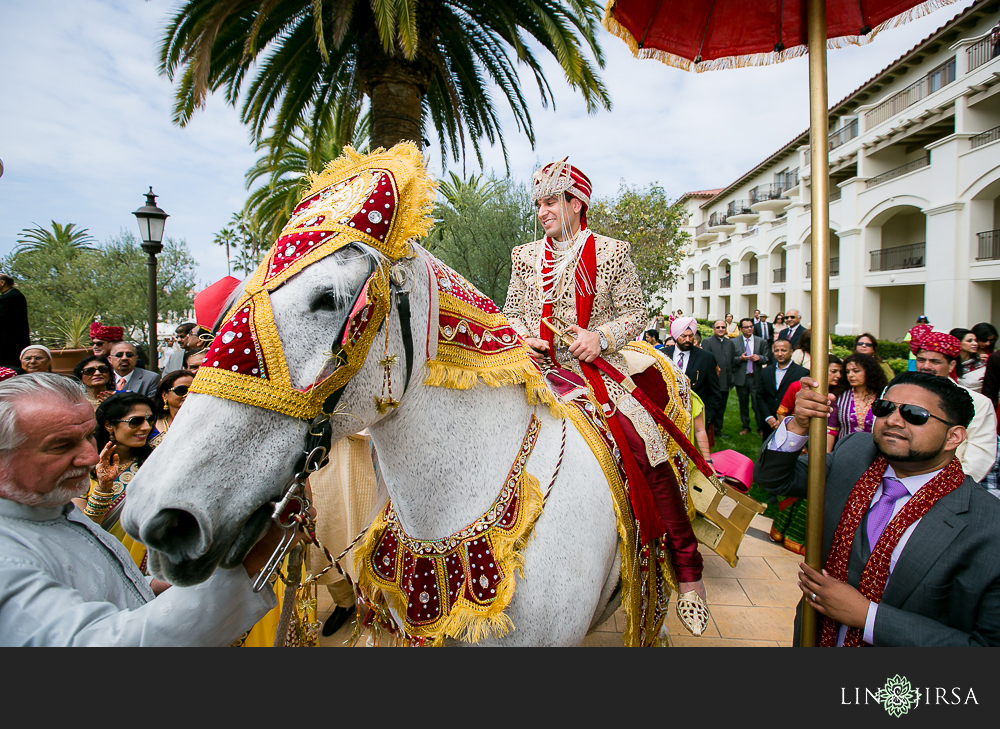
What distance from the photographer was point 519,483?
159 cm

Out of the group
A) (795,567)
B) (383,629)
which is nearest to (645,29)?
(383,629)

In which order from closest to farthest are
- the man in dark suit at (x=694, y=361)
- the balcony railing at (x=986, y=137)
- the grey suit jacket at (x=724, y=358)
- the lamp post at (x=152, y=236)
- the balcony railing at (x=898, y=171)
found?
1. the lamp post at (x=152, y=236)
2. the man in dark suit at (x=694, y=361)
3. the grey suit jacket at (x=724, y=358)
4. the balcony railing at (x=986, y=137)
5. the balcony railing at (x=898, y=171)

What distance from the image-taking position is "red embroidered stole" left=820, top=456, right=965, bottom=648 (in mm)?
1705

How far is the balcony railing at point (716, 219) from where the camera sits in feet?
124

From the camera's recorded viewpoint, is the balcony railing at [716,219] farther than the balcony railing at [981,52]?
Yes

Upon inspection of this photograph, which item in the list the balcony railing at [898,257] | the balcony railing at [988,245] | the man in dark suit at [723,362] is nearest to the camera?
the man in dark suit at [723,362]

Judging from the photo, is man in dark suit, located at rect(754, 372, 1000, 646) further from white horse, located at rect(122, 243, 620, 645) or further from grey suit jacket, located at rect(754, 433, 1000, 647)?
white horse, located at rect(122, 243, 620, 645)

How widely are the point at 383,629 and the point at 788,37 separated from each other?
9.35 feet

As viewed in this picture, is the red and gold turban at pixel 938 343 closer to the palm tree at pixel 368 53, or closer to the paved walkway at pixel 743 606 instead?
the paved walkway at pixel 743 606

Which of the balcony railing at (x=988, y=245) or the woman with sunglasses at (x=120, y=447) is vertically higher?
the balcony railing at (x=988, y=245)

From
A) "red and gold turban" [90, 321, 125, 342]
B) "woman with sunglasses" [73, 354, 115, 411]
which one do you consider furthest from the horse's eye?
"red and gold turban" [90, 321, 125, 342]

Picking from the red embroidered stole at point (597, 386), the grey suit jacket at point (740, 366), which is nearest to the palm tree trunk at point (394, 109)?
the red embroidered stole at point (597, 386)

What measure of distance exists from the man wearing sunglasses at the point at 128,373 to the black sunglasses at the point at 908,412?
20.5 ft

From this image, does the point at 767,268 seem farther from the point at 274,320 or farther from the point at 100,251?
the point at 100,251
